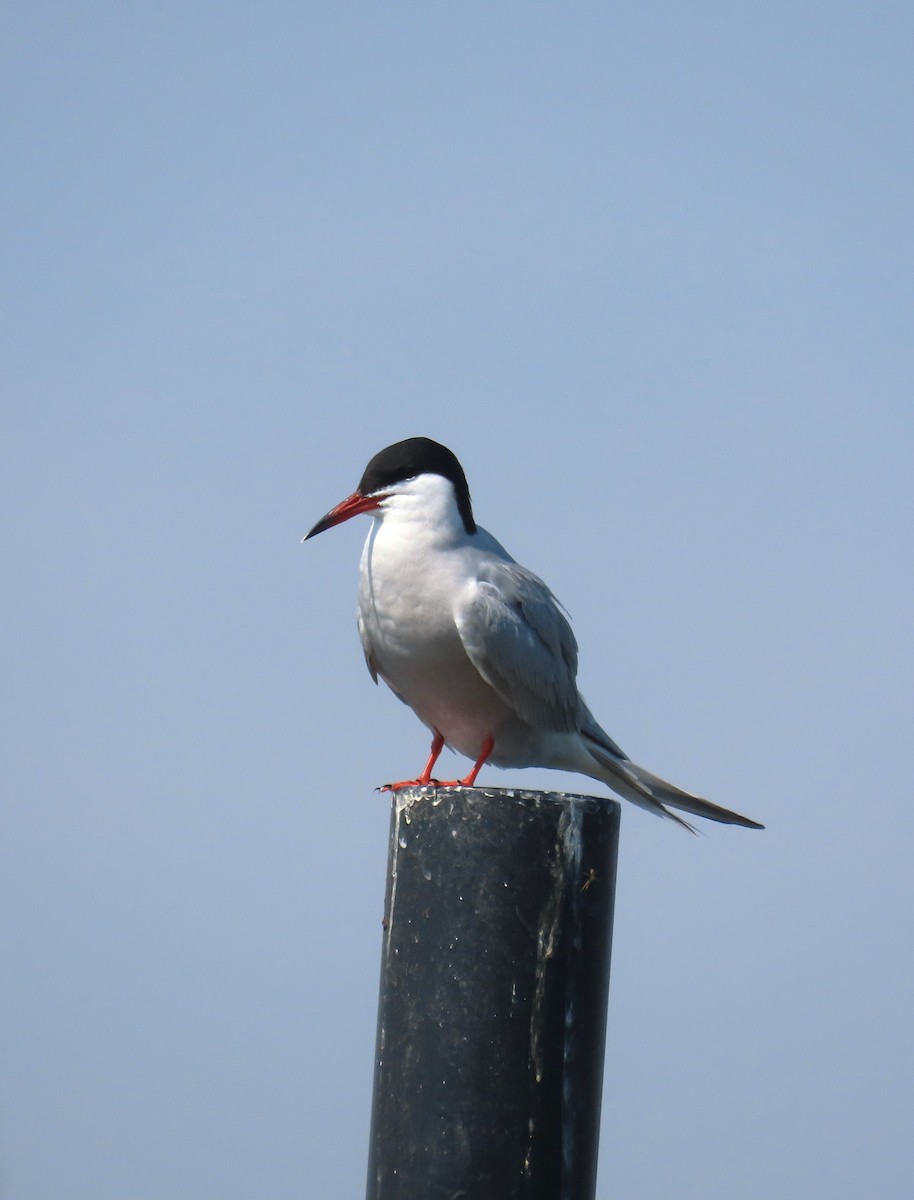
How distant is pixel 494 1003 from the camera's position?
336cm

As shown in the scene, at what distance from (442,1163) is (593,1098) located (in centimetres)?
40

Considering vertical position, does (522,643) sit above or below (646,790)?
above

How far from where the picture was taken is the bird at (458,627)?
5.35 m

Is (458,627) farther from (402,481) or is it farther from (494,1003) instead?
(494,1003)

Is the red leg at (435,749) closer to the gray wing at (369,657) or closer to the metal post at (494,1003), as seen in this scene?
the gray wing at (369,657)

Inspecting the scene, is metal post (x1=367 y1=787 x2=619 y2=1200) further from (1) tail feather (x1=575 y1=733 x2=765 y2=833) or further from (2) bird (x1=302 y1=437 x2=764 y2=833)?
(1) tail feather (x1=575 y1=733 x2=765 y2=833)

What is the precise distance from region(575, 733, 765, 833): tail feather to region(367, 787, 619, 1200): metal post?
2266 mm

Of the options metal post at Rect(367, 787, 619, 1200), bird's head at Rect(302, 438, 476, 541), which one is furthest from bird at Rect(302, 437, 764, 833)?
metal post at Rect(367, 787, 619, 1200)

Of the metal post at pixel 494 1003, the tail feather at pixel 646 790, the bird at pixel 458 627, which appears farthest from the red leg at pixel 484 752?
the metal post at pixel 494 1003

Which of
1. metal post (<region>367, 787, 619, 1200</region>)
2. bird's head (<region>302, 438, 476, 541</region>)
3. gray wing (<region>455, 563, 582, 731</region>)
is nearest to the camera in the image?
metal post (<region>367, 787, 619, 1200</region>)

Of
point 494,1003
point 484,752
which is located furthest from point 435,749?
point 494,1003

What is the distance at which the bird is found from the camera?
535 centimetres

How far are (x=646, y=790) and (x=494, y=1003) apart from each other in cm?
265

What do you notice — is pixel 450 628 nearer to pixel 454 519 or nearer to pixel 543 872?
pixel 454 519
